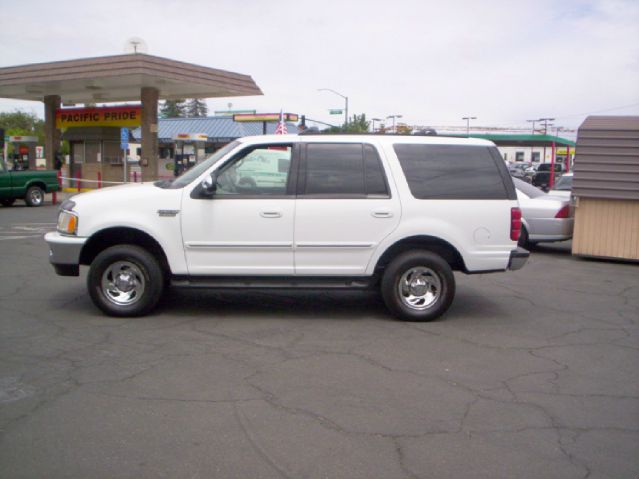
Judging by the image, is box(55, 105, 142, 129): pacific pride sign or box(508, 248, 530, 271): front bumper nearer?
box(508, 248, 530, 271): front bumper

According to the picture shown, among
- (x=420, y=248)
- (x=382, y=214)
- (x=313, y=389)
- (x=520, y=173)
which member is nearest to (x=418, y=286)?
(x=420, y=248)

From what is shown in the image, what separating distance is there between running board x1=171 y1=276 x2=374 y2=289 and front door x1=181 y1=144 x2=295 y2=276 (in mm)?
76

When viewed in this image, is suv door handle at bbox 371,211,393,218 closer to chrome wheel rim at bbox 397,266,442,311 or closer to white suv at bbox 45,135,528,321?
white suv at bbox 45,135,528,321

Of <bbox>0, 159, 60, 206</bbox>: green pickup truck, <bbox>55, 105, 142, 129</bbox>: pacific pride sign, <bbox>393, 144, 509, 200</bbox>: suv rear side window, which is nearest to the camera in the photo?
<bbox>393, 144, 509, 200</bbox>: suv rear side window

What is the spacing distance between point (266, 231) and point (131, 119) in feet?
81.9

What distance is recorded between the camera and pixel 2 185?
21.7 metres

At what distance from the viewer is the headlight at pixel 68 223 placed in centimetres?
729

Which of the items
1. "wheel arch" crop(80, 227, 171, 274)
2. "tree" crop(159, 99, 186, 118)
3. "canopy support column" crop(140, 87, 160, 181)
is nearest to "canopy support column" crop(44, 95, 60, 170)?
"canopy support column" crop(140, 87, 160, 181)

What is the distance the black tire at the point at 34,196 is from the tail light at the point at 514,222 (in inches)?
751

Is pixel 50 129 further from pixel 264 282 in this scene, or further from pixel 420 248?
pixel 420 248

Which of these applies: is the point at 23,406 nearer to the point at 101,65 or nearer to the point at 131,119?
the point at 101,65

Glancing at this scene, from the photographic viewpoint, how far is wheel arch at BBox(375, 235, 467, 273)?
24.7ft

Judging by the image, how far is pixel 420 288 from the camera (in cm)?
761

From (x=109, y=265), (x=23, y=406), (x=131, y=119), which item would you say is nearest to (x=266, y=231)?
(x=109, y=265)
